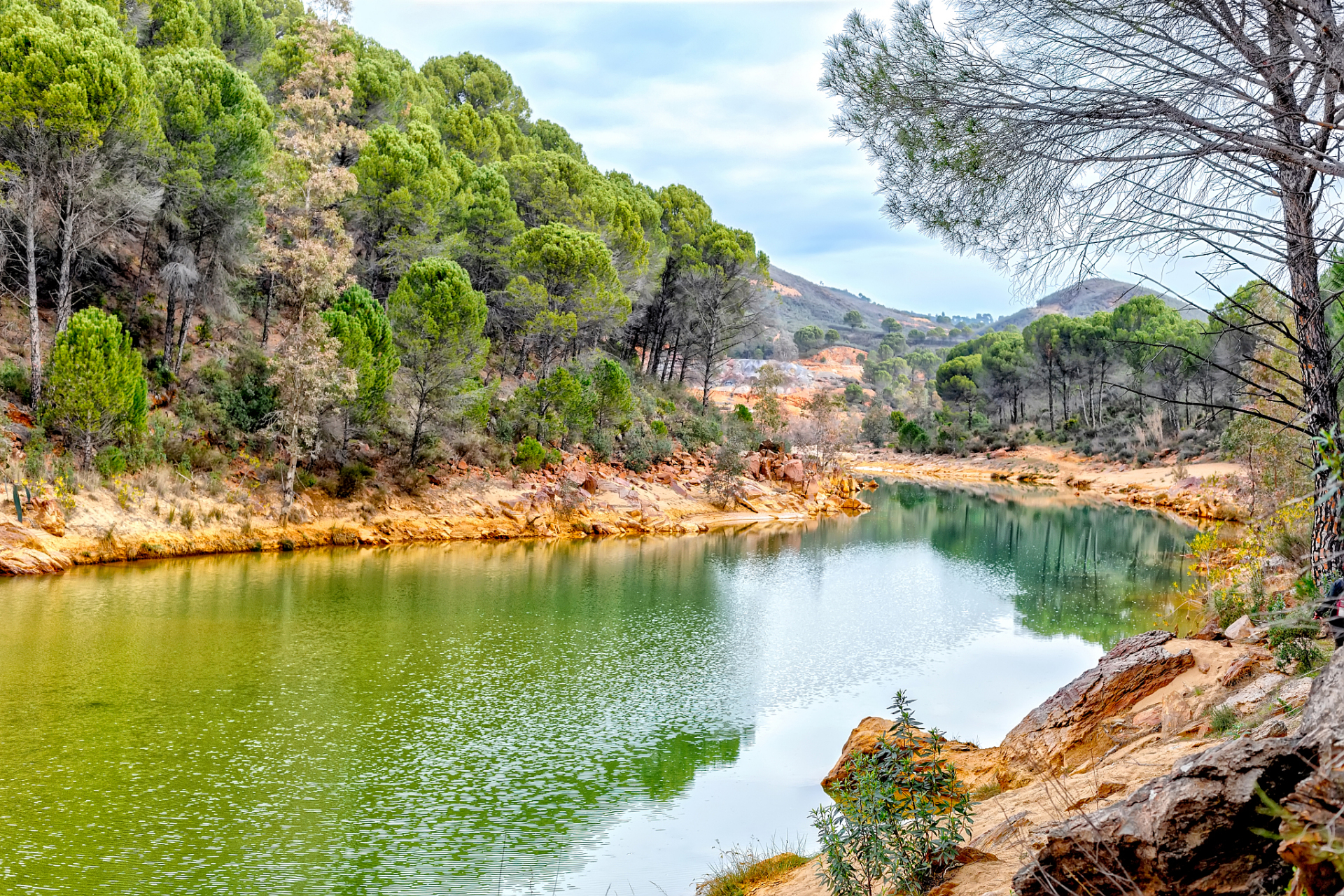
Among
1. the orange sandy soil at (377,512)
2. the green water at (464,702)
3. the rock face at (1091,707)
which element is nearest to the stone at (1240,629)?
the rock face at (1091,707)

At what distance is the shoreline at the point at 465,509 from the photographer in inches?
735

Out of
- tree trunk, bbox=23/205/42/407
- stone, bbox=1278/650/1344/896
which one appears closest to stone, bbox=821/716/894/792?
stone, bbox=1278/650/1344/896

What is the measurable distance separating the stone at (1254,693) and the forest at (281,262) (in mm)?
20995

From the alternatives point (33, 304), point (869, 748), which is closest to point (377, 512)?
point (33, 304)

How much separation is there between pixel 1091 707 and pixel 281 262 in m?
24.2

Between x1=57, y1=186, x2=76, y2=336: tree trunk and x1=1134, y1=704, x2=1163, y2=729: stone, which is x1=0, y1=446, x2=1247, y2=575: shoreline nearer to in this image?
x1=57, y1=186, x2=76, y2=336: tree trunk

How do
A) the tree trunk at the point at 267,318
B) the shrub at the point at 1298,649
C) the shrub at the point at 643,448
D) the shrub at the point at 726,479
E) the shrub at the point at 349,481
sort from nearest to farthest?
the shrub at the point at 1298,649 < the shrub at the point at 349,481 < the tree trunk at the point at 267,318 < the shrub at the point at 643,448 < the shrub at the point at 726,479

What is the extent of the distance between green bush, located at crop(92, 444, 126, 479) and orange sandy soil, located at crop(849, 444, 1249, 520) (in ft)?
85.6

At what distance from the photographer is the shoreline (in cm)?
1867

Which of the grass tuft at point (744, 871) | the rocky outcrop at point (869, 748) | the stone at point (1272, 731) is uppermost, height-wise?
the stone at point (1272, 731)

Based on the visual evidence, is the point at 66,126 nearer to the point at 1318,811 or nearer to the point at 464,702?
the point at 464,702

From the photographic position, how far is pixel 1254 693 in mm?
6559

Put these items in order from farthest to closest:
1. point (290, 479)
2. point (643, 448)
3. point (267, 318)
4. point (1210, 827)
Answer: point (643, 448)
point (267, 318)
point (290, 479)
point (1210, 827)

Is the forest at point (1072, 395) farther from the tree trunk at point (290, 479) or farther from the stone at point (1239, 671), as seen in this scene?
the tree trunk at point (290, 479)
